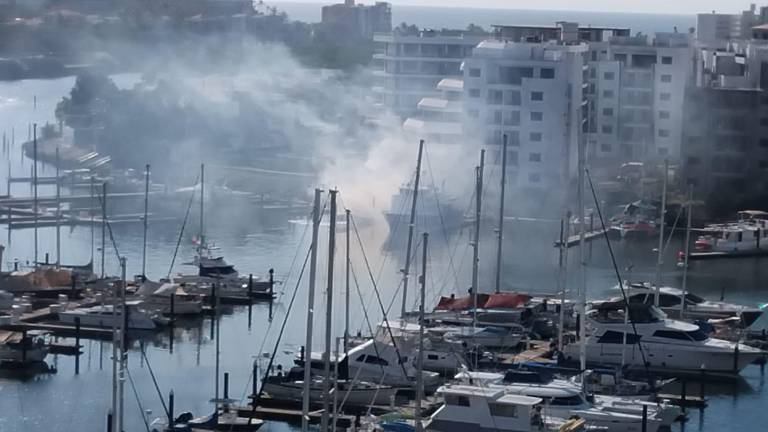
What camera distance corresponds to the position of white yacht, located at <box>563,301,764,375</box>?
995 centimetres

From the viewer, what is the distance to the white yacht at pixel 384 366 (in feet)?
30.7

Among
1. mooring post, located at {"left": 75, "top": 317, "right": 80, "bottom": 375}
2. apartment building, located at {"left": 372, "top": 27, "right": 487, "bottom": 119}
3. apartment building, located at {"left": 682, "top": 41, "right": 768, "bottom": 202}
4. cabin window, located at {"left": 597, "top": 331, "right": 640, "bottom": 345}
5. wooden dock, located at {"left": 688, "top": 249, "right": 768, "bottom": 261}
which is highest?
apartment building, located at {"left": 372, "top": 27, "right": 487, "bottom": 119}

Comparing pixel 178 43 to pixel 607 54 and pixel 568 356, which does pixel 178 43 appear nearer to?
pixel 607 54

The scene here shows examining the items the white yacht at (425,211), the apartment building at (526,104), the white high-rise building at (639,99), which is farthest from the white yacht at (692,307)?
the white high-rise building at (639,99)

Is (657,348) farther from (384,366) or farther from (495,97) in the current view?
(495,97)

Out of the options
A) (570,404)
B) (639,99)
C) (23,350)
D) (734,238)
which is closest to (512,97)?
(639,99)

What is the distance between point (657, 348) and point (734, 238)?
5.35 metres

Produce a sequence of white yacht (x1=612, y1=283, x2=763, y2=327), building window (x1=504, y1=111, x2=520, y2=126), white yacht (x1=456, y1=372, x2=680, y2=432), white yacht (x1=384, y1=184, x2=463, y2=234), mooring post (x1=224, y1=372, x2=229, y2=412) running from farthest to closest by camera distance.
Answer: building window (x1=504, y1=111, x2=520, y2=126)
white yacht (x1=384, y1=184, x2=463, y2=234)
white yacht (x1=612, y1=283, x2=763, y2=327)
mooring post (x1=224, y1=372, x2=229, y2=412)
white yacht (x1=456, y1=372, x2=680, y2=432)

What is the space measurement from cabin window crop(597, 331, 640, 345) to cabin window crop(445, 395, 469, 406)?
213 centimetres

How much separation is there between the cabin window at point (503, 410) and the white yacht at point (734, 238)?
736 cm

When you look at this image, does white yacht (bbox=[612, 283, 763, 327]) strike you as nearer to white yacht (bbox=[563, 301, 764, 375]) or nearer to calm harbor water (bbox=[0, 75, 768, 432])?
calm harbor water (bbox=[0, 75, 768, 432])

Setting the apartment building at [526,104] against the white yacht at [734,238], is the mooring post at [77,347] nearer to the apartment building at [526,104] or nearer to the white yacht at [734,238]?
the white yacht at [734,238]

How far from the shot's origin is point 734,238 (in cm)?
1510

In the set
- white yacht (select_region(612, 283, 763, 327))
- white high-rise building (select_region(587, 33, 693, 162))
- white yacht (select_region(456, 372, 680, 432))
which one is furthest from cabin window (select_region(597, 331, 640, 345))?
white high-rise building (select_region(587, 33, 693, 162))
